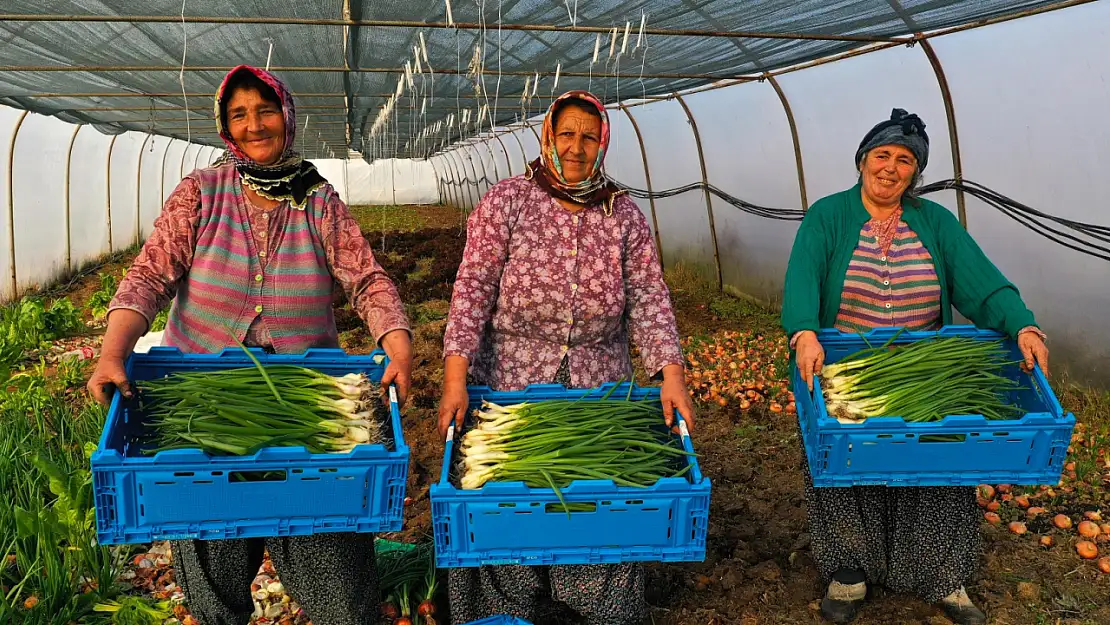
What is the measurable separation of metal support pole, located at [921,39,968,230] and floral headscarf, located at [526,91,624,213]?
397 centimetres

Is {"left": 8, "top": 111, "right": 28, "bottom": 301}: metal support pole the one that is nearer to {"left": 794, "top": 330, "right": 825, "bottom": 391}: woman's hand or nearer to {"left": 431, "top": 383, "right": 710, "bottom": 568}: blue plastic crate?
{"left": 431, "top": 383, "right": 710, "bottom": 568}: blue plastic crate

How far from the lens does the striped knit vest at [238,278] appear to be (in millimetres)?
2250

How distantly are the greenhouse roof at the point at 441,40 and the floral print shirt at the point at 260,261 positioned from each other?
1.84m

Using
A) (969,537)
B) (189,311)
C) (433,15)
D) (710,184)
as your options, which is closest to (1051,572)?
(969,537)

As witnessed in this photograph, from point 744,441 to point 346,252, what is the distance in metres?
2.98

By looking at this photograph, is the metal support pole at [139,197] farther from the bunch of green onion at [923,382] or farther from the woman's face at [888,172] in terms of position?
the bunch of green onion at [923,382]

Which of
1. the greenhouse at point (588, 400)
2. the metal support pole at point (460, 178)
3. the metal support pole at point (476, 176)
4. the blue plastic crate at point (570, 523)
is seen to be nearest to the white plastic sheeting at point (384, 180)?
the metal support pole at point (460, 178)

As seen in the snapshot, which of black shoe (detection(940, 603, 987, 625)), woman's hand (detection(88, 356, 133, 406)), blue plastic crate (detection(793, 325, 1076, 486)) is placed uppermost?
woman's hand (detection(88, 356, 133, 406))

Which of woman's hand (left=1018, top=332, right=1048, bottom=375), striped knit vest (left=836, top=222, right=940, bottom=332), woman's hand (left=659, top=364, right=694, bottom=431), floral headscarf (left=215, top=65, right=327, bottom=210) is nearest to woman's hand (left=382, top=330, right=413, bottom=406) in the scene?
floral headscarf (left=215, top=65, right=327, bottom=210)

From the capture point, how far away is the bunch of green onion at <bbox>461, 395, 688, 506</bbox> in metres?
1.96

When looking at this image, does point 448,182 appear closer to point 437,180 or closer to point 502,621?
point 437,180

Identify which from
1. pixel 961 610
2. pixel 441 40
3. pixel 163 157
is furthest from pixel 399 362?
pixel 163 157

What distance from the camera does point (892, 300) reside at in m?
2.74

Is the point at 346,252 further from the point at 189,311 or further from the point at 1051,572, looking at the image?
the point at 1051,572
